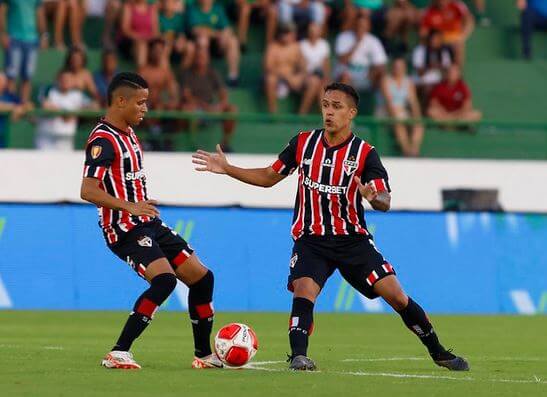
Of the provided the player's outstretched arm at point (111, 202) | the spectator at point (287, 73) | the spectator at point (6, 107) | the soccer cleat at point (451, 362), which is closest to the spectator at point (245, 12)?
the spectator at point (287, 73)

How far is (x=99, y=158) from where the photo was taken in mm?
10156

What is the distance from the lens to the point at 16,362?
34.8 feet

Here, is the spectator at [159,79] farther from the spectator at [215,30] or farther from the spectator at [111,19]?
the spectator at [111,19]

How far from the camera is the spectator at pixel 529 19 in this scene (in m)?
25.8

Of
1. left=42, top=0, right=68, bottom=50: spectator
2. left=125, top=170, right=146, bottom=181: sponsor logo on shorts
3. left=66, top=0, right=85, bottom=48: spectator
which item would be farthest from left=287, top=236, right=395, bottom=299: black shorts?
left=42, top=0, right=68, bottom=50: spectator

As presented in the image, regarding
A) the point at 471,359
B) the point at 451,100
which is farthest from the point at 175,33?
the point at 471,359

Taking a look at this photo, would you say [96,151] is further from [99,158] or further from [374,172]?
[374,172]

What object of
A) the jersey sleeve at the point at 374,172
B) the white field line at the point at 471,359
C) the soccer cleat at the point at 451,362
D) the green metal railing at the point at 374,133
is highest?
the jersey sleeve at the point at 374,172

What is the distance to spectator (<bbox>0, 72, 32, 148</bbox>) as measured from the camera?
70.2 feet

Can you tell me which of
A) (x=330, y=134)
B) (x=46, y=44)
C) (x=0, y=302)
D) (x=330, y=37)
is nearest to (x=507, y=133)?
(x=330, y=37)

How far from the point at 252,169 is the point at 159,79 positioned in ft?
38.7

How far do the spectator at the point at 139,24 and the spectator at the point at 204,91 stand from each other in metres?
0.76

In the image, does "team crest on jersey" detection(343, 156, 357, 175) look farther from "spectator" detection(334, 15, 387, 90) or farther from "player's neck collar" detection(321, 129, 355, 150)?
"spectator" detection(334, 15, 387, 90)

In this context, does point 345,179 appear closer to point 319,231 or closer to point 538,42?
point 319,231
